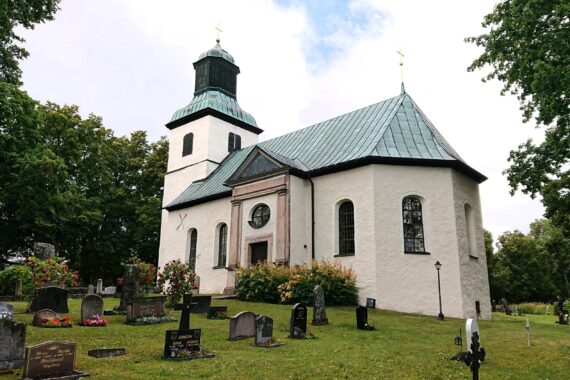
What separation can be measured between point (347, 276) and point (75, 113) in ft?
76.5

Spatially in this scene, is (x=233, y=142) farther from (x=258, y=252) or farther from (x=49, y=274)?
(x=49, y=274)

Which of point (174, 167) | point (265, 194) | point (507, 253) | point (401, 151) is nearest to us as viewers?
point (401, 151)

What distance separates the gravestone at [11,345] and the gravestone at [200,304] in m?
7.61

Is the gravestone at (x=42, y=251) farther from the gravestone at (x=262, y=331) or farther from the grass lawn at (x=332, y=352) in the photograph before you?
the gravestone at (x=262, y=331)

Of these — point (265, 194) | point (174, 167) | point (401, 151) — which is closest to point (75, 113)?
point (174, 167)

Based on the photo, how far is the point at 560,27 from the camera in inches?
512


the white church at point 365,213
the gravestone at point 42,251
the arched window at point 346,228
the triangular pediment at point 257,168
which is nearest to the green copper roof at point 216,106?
the white church at point 365,213

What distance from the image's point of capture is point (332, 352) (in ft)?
30.4

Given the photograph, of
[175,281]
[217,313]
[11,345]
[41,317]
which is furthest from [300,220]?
[11,345]

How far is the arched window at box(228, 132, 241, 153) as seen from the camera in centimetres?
2936

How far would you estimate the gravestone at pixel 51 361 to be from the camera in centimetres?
658

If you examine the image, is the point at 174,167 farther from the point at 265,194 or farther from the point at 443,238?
the point at 443,238

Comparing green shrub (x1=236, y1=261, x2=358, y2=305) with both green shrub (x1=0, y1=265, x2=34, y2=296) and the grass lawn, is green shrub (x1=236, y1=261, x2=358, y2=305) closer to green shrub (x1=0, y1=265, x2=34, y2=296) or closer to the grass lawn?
the grass lawn

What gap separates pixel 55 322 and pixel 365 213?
11.4 m
